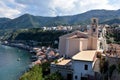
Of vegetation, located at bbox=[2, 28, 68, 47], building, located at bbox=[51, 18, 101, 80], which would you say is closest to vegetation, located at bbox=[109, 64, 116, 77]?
building, located at bbox=[51, 18, 101, 80]

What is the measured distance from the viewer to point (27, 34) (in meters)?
150

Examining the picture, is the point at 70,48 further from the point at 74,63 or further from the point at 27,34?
the point at 27,34

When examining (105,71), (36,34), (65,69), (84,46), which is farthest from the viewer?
(36,34)

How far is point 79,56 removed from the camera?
2719 centimetres

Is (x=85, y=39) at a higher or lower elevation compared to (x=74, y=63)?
higher

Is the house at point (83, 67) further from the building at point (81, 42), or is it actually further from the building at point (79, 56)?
the building at point (81, 42)

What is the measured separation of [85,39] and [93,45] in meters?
1.42

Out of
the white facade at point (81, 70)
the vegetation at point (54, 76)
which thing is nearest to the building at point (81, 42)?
the vegetation at point (54, 76)

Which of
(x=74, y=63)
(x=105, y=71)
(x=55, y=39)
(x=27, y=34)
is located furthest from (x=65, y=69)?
(x=27, y=34)

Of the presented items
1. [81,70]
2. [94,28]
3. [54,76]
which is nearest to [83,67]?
[81,70]

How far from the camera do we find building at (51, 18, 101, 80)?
25.8 meters

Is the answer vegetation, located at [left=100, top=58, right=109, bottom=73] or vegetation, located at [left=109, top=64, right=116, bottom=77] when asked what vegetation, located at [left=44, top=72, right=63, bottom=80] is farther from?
vegetation, located at [left=109, top=64, right=116, bottom=77]

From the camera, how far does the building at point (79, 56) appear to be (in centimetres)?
2581

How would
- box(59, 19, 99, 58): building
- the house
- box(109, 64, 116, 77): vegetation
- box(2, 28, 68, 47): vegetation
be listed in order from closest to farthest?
box(109, 64, 116, 77): vegetation < the house < box(59, 19, 99, 58): building < box(2, 28, 68, 47): vegetation
